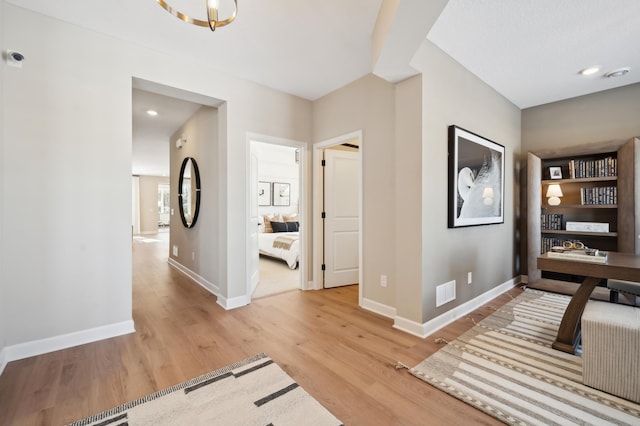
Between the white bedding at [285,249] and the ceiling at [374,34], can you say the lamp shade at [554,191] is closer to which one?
the ceiling at [374,34]

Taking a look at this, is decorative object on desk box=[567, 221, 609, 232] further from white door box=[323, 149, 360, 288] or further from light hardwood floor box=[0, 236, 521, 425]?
white door box=[323, 149, 360, 288]

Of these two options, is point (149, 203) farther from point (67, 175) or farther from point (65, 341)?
point (65, 341)

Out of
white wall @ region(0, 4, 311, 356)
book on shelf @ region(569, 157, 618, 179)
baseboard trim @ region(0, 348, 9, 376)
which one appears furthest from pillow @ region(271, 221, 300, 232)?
book on shelf @ region(569, 157, 618, 179)

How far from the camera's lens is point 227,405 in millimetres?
1554

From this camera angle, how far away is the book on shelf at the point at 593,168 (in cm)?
330

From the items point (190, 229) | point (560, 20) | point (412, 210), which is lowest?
point (190, 229)

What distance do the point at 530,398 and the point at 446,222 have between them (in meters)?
1.45

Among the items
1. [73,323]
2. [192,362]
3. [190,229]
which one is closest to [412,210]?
[192,362]

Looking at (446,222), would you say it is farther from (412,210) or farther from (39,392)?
(39,392)

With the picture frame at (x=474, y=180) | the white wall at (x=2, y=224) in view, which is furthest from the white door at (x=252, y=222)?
the picture frame at (x=474, y=180)

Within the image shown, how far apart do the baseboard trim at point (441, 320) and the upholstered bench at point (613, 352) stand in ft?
3.29

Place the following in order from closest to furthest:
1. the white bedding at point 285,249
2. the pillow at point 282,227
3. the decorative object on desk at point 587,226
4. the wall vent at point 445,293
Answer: the wall vent at point 445,293 < the decorative object on desk at point 587,226 < the white bedding at point 285,249 < the pillow at point 282,227

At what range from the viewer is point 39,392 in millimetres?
1689

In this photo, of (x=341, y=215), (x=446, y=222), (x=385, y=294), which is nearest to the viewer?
(x=446, y=222)
